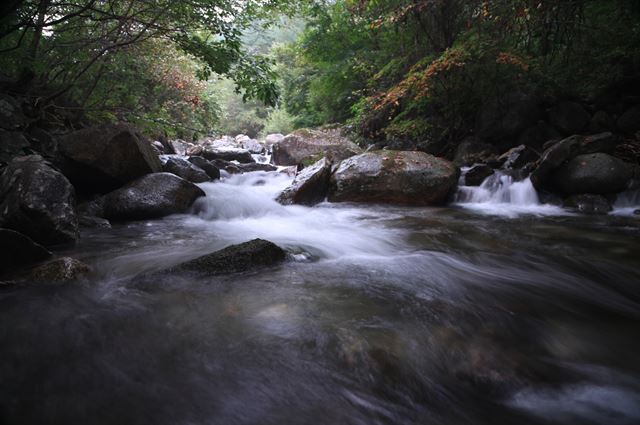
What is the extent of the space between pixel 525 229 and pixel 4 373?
5773 millimetres

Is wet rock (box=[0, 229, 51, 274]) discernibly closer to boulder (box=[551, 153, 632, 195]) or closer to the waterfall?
the waterfall

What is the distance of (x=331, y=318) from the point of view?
2328 mm

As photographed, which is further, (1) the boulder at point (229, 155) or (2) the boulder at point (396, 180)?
(1) the boulder at point (229, 155)

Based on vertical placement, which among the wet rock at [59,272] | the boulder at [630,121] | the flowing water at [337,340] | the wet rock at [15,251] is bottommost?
the flowing water at [337,340]

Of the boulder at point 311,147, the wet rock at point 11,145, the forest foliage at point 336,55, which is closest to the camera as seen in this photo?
the wet rock at point 11,145

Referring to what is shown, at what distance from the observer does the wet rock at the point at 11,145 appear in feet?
14.6

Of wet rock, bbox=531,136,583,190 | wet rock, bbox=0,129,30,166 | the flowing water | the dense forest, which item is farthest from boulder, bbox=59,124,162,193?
wet rock, bbox=531,136,583,190

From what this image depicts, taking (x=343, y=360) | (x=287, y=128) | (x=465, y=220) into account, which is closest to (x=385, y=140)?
(x=465, y=220)

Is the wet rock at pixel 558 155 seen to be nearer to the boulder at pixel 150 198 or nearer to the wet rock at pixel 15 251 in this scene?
the boulder at pixel 150 198

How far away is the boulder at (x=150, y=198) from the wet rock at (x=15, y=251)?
2.64 meters

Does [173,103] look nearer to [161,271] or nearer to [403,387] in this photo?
[161,271]

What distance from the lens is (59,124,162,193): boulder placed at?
18.4 ft

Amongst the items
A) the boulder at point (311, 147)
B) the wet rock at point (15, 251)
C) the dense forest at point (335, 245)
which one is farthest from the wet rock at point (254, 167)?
the wet rock at point (15, 251)

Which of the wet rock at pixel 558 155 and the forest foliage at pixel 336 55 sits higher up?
the forest foliage at pixel 336 55
